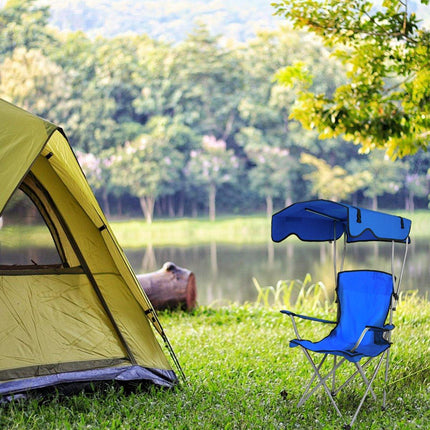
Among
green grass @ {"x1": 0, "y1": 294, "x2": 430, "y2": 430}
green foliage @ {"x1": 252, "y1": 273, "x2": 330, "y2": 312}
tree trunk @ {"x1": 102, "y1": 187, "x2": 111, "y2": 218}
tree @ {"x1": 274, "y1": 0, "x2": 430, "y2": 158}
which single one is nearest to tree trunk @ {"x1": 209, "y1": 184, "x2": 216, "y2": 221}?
tree trunk @ {"x1": 102, "y1": 187, "x2": 111, "y2": 218}

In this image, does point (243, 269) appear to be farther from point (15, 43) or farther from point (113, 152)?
point (15, 43)

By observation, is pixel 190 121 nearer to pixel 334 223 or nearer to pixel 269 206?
pixel 269 206

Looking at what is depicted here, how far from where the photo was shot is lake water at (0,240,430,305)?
47.6 feet

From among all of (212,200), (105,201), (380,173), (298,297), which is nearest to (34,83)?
(105,201)

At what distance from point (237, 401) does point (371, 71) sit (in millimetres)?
3387

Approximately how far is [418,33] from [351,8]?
1.95 feet

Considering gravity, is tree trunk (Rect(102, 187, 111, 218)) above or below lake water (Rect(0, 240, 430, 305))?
above

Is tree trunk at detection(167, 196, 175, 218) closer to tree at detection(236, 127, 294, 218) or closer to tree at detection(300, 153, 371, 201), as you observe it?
tree at detection(236, 127, 294, 218)

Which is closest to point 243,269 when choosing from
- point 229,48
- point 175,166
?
point 175,166

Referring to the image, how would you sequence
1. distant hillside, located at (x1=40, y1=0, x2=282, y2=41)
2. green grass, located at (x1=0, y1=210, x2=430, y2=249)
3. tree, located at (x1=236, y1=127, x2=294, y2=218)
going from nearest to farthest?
green grass, located at (x1=0, y1=210, x2=430, y2=249)
tree, located at (x1=236, y1=127, x2=294, y2=218)
distant hillside, located at (x1=40, y1=0, x2=282, y2=41)

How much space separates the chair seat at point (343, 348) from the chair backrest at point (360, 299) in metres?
0.11

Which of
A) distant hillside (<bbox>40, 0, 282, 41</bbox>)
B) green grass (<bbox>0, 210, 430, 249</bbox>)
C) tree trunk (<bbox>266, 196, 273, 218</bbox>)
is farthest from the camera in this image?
distant hillside (<bbox>40, 0, 282, 41</bbox>)

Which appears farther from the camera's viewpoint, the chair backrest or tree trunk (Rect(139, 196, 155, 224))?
tree trunk (Rect(139, 196, 155, 224))

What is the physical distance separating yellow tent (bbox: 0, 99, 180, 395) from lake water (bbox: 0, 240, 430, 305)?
7.83 meters
